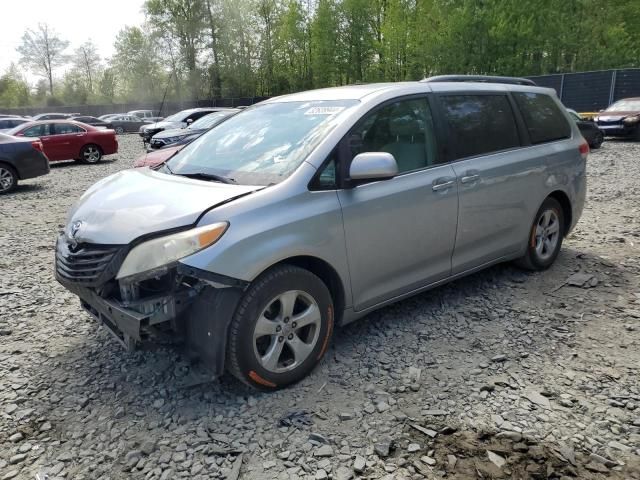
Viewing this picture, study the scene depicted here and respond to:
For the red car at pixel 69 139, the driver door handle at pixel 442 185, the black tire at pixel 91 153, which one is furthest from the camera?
the black tire at pixel 91 153

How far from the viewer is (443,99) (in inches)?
151

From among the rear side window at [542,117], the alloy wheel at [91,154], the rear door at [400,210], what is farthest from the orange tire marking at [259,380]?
the alloy wheel at [91,154]

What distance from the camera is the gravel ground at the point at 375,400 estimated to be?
241 centimetres

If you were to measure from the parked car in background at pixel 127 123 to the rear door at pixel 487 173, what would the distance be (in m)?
36.3

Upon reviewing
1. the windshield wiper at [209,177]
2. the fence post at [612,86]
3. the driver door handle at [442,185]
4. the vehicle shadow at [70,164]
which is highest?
the fence post at [612,86]

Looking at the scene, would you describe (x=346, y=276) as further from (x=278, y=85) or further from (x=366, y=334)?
(x=278, y=85)

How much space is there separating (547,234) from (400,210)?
226cm

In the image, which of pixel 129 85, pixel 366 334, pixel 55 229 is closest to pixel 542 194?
pixel 366 334

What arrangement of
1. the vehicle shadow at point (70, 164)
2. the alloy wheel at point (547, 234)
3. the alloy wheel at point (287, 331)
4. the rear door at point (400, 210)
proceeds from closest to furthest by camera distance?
the alloy wheel at point (287, 331), the rear door at point (400, 210), the alloy wheel at point (547, 234), the vehicle shadow at point (70, 164)

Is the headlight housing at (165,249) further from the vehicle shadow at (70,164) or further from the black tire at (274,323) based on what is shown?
the vehicle shadow at (70,164)

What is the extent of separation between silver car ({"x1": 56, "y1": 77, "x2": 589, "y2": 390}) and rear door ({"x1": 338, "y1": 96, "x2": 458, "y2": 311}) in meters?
0.01

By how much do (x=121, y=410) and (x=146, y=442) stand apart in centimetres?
37

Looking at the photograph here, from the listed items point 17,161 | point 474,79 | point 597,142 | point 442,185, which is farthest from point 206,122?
point 597,142

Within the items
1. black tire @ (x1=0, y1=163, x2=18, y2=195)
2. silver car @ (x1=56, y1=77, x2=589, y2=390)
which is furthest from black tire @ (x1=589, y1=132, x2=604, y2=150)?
black tire @ (x1=0, y1=163, x2=18, y2=195)
